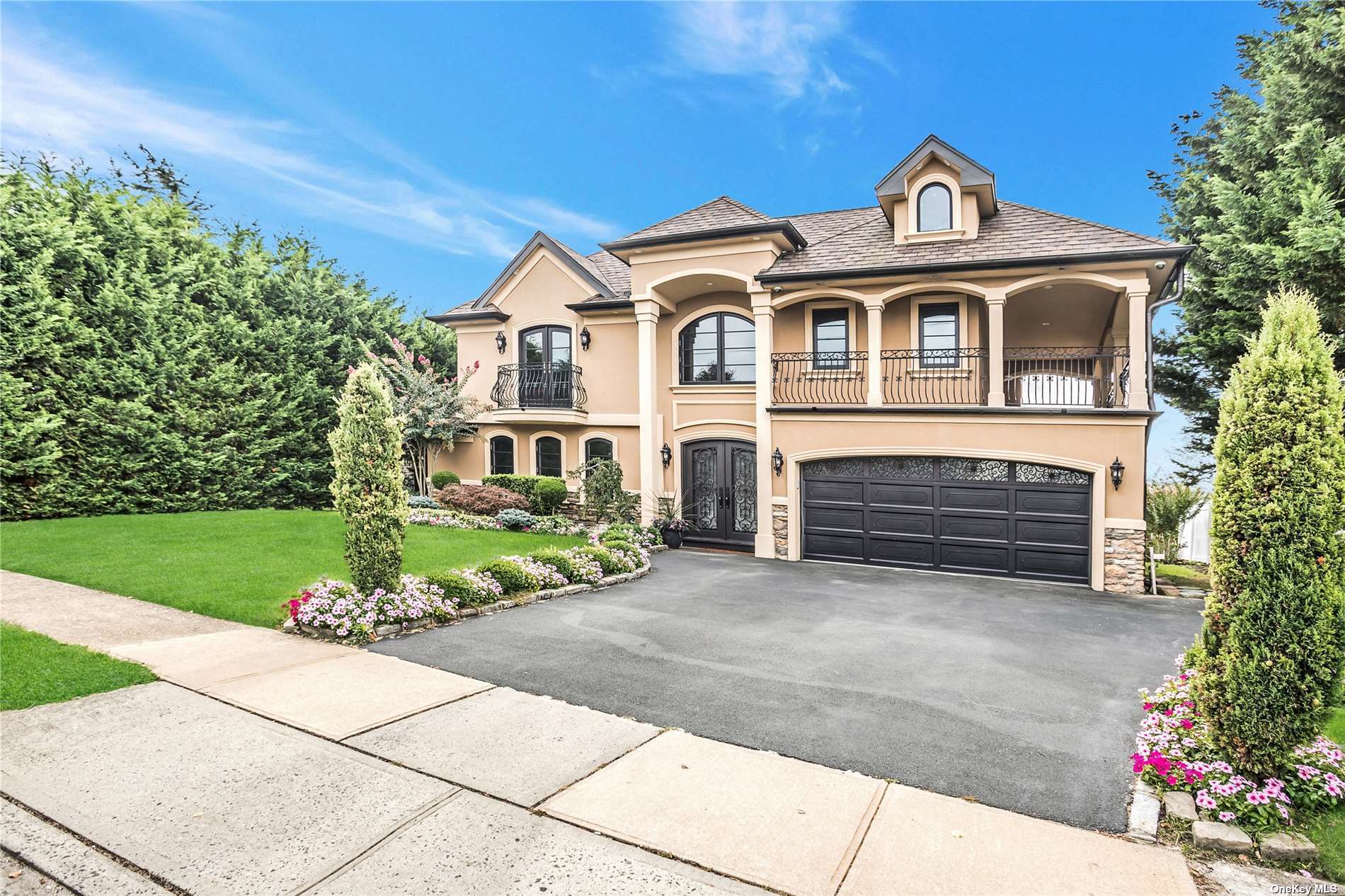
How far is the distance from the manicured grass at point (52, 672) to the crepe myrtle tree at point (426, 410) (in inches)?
444

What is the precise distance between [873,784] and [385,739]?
3.44 metres

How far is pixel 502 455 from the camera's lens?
18125mm

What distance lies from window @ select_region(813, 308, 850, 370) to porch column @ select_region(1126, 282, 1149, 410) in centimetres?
505

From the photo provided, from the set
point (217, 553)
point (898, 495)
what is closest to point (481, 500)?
point (217, 553)

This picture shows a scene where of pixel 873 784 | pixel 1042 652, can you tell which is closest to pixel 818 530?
pixel 1042 652

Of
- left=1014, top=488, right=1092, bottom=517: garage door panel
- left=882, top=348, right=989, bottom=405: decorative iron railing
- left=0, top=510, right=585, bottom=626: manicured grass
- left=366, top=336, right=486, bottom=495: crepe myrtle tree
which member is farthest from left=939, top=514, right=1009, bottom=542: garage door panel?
left=366, top=336, right=486, bottom=495: crepe myrtle tree

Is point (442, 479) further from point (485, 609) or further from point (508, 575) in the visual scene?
point (485, 609)

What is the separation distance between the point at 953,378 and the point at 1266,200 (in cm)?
661

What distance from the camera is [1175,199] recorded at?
632 inches

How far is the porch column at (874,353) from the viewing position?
42.4ft

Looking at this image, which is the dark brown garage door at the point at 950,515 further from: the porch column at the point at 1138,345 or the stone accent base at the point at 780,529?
the porch column at the point at 1138,345

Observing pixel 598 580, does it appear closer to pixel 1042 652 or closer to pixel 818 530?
pixel 818 530

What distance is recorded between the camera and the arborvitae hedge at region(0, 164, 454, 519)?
13.0 meters

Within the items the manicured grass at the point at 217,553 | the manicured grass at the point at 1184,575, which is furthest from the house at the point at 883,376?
the manicured grass at the point at 217,553
